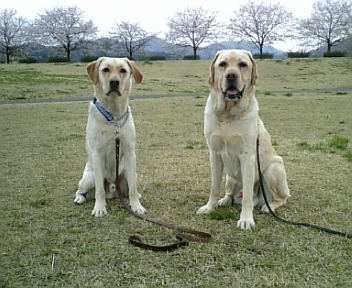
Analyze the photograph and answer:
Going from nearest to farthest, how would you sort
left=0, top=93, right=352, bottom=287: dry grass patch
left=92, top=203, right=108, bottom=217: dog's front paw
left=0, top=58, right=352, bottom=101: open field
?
1. left=0, top=93, right=352, bottom=287: dry grass patch
2. left=92, top=203, right=108, bottom=217: dog's front paw
3. left=0, top=58, right=352, bottom=101: open field

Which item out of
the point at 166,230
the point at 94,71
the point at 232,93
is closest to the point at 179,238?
the point at 166,230

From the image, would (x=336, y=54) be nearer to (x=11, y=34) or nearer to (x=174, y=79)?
(x=174, y=79)

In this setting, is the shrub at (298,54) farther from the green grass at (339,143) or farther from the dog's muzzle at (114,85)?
the dog's muzzle at (114,85)

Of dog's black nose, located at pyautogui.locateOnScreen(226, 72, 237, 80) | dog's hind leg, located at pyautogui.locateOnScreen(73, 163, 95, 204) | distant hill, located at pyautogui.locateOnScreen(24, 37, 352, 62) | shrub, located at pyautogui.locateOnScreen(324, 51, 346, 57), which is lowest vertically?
dog's hind leg, located at pyautogui.locateOnScreen(73, 163, 95, 204)

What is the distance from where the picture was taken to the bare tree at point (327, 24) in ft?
165

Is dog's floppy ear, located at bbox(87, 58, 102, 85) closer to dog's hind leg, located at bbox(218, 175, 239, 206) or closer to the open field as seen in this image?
dog's hind leg, located at bbox(218, 175, 239, 206)

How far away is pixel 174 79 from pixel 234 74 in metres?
22.8

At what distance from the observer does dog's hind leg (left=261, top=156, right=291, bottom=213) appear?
141 inches

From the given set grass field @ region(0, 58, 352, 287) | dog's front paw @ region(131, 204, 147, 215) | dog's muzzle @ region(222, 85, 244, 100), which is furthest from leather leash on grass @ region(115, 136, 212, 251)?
dog's muzzle @ region(222, 85, 244, 100)

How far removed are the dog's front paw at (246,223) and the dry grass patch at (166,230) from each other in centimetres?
6

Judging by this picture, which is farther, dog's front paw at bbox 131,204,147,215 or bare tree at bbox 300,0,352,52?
bare tree at bbox 300,0,352,52

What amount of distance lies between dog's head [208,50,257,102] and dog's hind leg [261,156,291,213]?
2.59ft

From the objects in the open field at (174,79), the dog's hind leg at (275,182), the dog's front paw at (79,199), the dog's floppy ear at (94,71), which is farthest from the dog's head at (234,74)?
the open field at (174,79)

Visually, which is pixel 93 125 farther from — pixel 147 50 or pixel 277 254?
pixel 147 50
